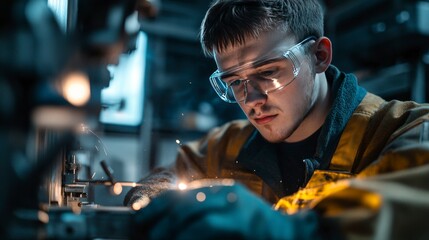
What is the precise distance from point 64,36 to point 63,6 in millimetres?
671

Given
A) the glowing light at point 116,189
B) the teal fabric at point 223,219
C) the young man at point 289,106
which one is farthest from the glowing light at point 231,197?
the glowing light at point 116,189

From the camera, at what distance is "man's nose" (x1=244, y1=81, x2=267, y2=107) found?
5.78 feet

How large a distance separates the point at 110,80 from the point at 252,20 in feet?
2.05

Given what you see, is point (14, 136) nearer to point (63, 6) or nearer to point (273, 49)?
point (63, 6)

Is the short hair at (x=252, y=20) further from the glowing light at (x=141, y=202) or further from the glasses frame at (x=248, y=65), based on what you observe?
the glowing light at (x=141, y=202)

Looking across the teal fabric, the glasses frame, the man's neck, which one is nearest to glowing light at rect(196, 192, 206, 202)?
the teal fabric

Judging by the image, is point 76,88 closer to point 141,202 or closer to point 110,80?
point 110,80

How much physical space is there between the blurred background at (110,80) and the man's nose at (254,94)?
0.42 meters

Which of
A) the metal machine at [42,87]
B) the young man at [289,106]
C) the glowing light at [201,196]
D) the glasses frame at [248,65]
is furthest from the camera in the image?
the glasses frame at [248,65]

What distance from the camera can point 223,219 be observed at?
811 millimetres

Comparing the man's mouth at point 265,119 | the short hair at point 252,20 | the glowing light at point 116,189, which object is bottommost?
the glowing light at point 116,189

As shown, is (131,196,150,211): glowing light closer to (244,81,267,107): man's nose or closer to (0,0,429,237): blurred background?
(0,0,429,237): blurred background

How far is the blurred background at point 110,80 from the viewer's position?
0.78 meters

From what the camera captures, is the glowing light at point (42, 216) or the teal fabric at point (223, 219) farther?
the glowing light at point (42, 216)
